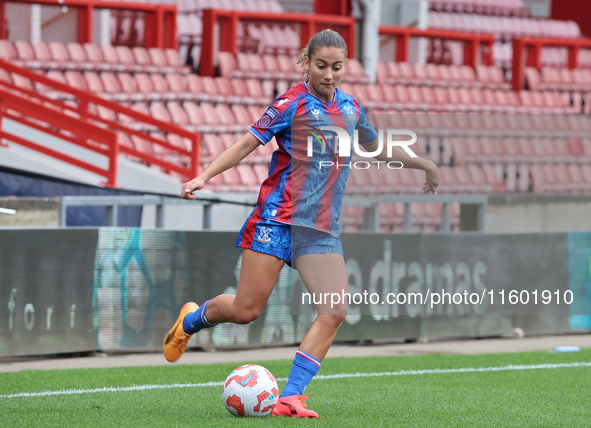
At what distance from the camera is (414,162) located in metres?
4.88

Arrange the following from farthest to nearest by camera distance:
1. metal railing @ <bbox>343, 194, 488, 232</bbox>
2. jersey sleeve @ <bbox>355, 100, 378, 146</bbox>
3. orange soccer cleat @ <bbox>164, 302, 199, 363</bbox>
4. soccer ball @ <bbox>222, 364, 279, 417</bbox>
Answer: metal railing @ <bbox>343, 194, 488, 232</bbox> → orange soccer cleat @ <bbox>164, 302, 199, 363</bbox> → jersey sleeve @ <bbox>355, 100, 378, 146</bbox> → soccer ball @ <bbox>222, 364, 279, 417</bbox>

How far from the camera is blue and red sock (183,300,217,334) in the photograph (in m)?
5.05

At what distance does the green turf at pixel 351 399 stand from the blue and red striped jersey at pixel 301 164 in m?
1.01

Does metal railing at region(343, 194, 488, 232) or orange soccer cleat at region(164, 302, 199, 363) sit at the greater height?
metal railing at region(343, 194, 488, 232)

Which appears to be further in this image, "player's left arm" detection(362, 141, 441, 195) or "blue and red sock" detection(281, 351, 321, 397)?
"player's left arm" detection(362, 141, 441, 195)

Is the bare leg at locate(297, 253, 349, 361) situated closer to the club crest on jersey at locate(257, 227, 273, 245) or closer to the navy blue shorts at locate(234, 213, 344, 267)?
the navy blue shorts at locate(234, 213, 344, 267)

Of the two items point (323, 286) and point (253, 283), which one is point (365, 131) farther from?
point (253, 283)

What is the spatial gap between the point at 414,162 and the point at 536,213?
8197 mm

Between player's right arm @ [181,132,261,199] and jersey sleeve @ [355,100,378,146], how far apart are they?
601mm

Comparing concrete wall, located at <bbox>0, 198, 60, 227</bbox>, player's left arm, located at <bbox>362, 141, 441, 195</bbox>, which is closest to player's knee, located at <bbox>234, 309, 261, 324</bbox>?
player's left arm, located at <bbox>362, 141, 441, 195</bbox>

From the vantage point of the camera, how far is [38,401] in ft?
17.5

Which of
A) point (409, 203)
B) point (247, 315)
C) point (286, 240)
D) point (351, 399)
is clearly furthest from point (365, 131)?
point (409, 203)

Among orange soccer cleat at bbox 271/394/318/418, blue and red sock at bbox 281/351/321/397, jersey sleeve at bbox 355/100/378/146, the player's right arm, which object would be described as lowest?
orange soccer cleat at bbox 271/394/318/418

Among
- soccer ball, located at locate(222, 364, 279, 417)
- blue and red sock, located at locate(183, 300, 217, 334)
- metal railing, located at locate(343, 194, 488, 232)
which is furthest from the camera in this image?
metal railing, located at locate(343, 194, 488, 232)
